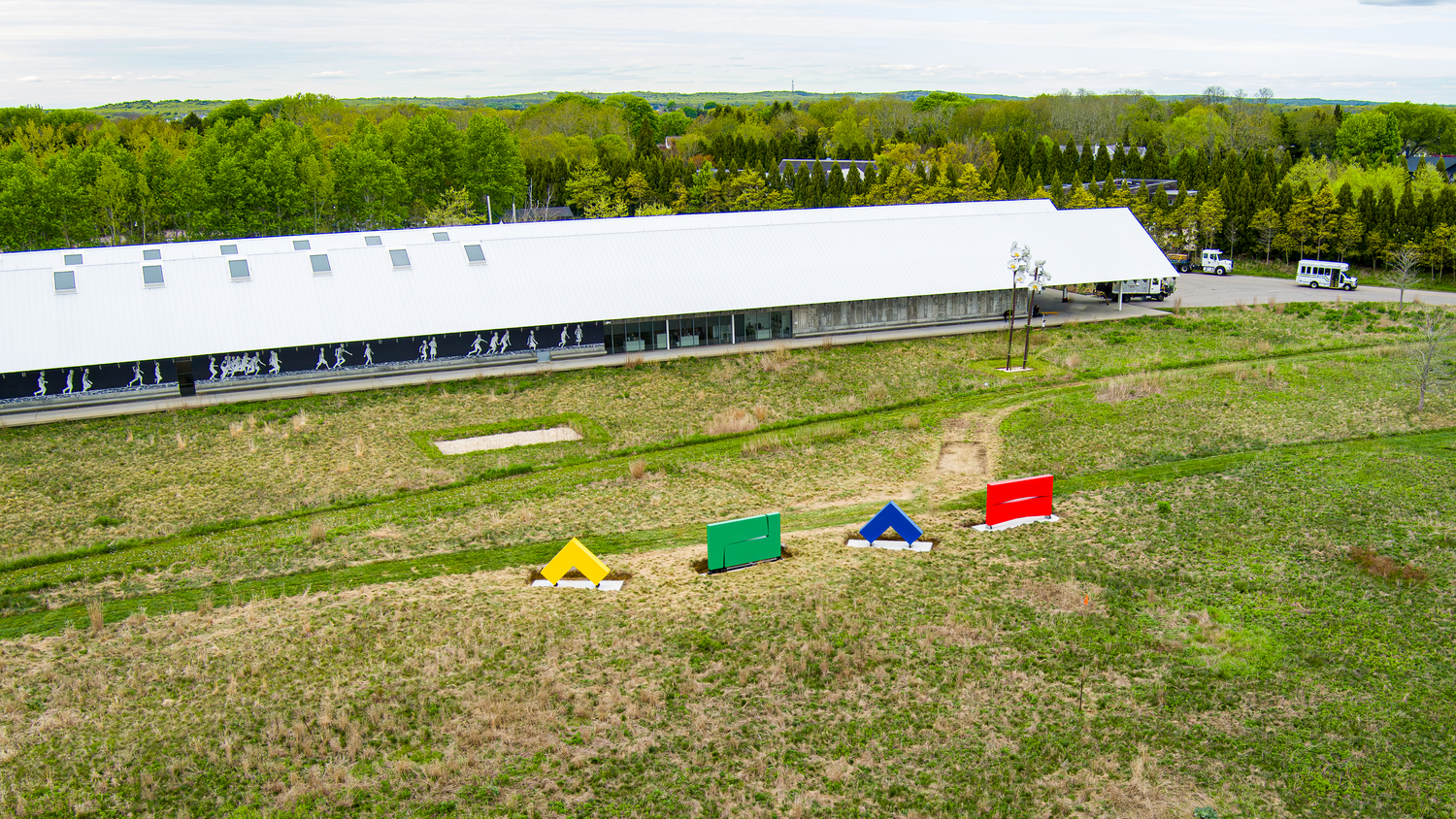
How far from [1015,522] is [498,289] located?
86.8ft

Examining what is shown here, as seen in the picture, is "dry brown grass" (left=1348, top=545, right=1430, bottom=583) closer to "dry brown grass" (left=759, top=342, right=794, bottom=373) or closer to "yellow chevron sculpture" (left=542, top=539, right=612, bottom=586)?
"yellow chevron sculpture" (left=542, top=539, right=612, bottom=586)

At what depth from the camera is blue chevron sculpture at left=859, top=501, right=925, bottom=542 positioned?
82.7 ft

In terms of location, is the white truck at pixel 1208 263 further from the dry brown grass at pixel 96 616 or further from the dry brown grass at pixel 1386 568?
the dry brown grass at pixel 96 616

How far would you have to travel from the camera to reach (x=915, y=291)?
49.1 meters

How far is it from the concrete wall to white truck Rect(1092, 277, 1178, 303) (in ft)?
26.8

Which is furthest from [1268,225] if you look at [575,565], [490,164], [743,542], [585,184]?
[575,565]

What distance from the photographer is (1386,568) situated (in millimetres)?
22844

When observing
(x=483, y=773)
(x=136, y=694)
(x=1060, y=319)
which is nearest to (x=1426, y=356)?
(x=1060, y=319)

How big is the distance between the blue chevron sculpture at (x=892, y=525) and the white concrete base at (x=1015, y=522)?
85.7 inches

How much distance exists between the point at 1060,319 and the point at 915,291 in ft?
27.0

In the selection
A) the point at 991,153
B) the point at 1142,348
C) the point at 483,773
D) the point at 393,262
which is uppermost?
the point at 991,153

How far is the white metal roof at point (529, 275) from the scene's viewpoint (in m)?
39.5

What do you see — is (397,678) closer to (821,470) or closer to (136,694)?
(136,694)

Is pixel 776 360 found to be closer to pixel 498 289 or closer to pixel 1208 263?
pixel 498 289
